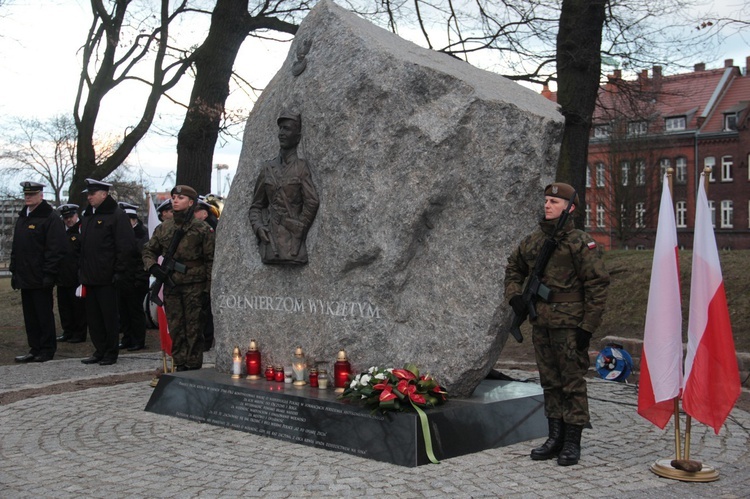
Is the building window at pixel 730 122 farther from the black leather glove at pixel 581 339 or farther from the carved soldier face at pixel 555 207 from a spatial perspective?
the black leather glove at pixel 581 339

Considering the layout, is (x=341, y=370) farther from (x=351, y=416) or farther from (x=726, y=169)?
(x=726, y=169)

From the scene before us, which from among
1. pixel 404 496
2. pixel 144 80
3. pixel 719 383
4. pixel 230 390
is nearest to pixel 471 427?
pixel 404 496

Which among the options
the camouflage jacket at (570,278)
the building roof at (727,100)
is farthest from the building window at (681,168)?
the camouflage jacket at (570,278)

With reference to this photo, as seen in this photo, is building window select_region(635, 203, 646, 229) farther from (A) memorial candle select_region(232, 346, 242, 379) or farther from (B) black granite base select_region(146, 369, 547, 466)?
(A) memorial candle select_region(232, 346, 242, 379)

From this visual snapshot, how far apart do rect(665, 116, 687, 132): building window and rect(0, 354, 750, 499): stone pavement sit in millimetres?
41326

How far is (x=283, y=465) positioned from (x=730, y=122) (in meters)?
44.0

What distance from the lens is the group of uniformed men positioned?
8.00 meters

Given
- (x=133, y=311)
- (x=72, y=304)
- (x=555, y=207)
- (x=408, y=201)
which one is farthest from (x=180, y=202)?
(x=72, y=304)

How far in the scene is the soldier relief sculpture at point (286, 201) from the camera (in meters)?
6.76

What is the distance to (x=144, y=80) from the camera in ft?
55.5

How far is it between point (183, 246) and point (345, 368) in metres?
2.55

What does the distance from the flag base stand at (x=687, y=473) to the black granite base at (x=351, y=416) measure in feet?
3.97

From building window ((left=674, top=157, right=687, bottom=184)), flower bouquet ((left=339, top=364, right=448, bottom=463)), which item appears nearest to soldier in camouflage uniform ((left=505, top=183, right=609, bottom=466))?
flower bouquet ((left=339, top=364, right=448, bottom=463))

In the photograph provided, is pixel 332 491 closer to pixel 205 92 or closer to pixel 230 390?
pixel 230 390
